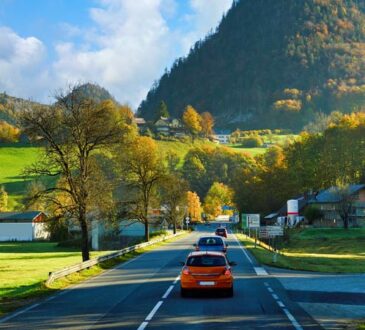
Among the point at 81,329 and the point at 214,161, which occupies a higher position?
the point at 214,161

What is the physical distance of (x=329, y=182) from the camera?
10088cm

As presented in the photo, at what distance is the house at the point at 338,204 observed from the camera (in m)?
88.3

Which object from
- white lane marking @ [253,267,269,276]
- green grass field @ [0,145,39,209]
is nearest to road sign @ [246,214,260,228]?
white lane marking @ [253,267,269,276]

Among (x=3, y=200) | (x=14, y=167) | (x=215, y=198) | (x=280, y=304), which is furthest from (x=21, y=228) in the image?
(x=280, y=304)

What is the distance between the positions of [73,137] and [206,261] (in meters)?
17.9

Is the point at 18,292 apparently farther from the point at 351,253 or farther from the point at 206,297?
the point at 351,253

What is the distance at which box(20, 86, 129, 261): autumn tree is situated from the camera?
3441cm

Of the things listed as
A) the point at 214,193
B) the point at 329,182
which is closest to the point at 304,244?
the point at 329,182

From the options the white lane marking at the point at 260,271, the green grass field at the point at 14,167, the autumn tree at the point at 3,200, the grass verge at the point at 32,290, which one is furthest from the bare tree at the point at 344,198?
the autumn tree at the point at 3,200

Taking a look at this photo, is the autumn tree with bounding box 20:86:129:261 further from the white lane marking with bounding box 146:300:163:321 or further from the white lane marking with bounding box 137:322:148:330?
the white lane marking with bounding box 137:322:148:330

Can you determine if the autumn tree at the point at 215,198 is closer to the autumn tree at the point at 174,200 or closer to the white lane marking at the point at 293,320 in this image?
the autumn tree at the point at 174,200

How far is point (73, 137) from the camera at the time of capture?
35.5m

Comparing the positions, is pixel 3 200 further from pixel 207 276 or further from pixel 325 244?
pixel 207 276

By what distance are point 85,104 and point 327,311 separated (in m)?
22.8
